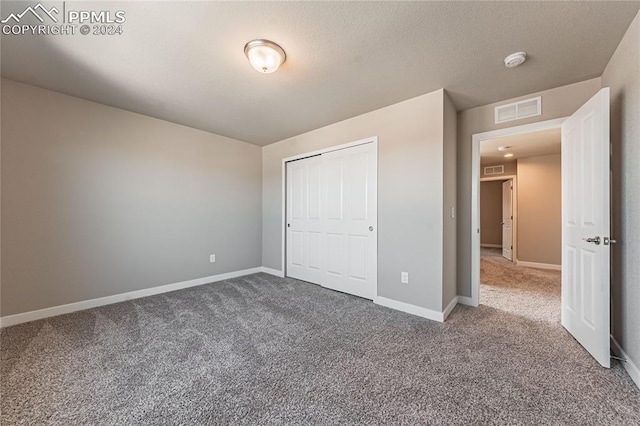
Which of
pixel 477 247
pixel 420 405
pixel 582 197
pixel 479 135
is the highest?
pixel 479 135

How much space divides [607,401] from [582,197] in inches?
58.3

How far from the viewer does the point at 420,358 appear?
1897mm

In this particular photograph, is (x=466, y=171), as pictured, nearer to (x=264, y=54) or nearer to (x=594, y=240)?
(x=594, y=240)

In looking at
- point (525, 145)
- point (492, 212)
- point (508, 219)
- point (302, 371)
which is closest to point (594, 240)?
point (302, 371)

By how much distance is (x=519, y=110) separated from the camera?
2779mm

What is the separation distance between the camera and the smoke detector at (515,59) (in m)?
2.03

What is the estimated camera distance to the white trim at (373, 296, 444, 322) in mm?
2589

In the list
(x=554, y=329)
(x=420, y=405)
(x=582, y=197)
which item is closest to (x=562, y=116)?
(x=582, y=197)

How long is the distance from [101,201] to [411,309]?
12.6 ft

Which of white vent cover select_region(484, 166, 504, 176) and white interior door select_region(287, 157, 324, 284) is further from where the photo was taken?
white vent cover select_region(484, 166, 504, 176)

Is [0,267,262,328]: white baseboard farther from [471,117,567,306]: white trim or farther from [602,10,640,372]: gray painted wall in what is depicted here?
[602,10,640,372]: gray painted wall

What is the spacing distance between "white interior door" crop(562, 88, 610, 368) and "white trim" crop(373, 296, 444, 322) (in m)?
1.08

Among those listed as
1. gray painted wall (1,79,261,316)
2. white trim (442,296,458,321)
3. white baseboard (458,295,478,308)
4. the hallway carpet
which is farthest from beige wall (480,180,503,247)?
gray painted wall (1,79,261,316)

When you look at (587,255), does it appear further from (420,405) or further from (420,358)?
(420,405)
